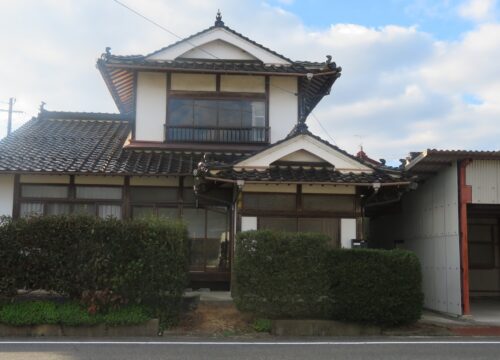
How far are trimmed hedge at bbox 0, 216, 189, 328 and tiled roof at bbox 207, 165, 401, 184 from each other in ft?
8.50

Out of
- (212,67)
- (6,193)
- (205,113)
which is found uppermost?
(212,67)

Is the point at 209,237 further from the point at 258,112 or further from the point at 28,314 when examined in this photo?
the point at 28,314

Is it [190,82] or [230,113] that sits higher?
[190,82]

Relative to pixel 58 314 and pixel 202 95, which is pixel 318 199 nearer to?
pixel 202 95

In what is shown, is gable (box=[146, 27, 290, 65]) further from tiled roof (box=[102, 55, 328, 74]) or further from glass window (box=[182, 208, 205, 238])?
glass window (box=[182, 208, 205, 238])

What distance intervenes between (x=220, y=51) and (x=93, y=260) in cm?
915

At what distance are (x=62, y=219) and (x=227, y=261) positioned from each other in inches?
218

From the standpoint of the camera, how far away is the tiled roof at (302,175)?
14039 millimetres

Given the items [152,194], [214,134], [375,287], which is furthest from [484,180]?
[152,194]

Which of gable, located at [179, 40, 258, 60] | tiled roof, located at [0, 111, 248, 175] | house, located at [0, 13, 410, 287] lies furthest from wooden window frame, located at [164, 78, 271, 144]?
tiled roof, located at [0, 111, 248, 175]

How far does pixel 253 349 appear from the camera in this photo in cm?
973

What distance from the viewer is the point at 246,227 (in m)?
14.8

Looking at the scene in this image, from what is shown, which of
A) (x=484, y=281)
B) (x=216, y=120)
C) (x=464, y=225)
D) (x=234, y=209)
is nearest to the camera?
(x=464, y=225)

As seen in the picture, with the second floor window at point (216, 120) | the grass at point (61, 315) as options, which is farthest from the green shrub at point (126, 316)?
the second floor window at point (216, 120)
